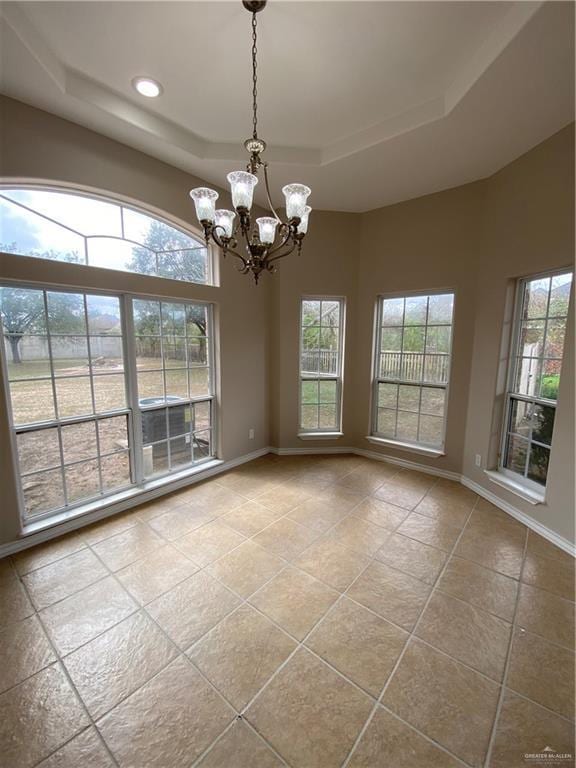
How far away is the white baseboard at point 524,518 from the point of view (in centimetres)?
233

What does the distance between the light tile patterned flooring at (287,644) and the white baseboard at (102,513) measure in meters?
0.07

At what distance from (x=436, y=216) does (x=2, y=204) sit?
381cm

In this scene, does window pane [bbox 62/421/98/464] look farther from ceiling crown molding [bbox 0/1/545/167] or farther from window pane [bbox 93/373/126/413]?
ceiling crown molding [bbox 0/1/545/167]

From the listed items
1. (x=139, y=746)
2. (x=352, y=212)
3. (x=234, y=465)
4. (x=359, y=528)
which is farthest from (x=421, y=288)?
(x=139, y=746)

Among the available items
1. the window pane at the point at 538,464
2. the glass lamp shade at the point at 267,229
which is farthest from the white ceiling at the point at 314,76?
the window pane at the point at 538,464

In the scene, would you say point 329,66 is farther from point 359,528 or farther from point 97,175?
point 359,528

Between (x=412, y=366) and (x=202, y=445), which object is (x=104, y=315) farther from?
(x=412, y=366)

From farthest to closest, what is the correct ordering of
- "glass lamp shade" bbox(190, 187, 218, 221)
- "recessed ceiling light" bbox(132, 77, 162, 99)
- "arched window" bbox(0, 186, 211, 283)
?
1. "arched window" bbox(0, 186, 211, 283)
2. "recessed ceiling light" bbox(132, 77, 162, 99)
3. "glass lamp shade" bbox(190, 187, 218, 221)

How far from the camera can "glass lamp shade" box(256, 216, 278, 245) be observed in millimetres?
1827

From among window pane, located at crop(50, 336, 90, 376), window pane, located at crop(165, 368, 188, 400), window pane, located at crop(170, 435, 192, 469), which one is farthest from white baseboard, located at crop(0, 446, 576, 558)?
window pane, located at crop(50, 336, 90, 376)

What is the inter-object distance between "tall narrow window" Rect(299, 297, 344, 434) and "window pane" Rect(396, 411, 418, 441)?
77cm

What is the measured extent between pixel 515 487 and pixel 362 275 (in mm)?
2799

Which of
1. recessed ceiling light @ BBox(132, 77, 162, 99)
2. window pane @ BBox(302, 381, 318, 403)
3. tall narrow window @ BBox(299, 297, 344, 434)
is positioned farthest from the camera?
window pane @ BBox(302, 381, 318, 403)

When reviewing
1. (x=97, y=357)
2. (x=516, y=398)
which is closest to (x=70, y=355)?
(x=97, y=357)
